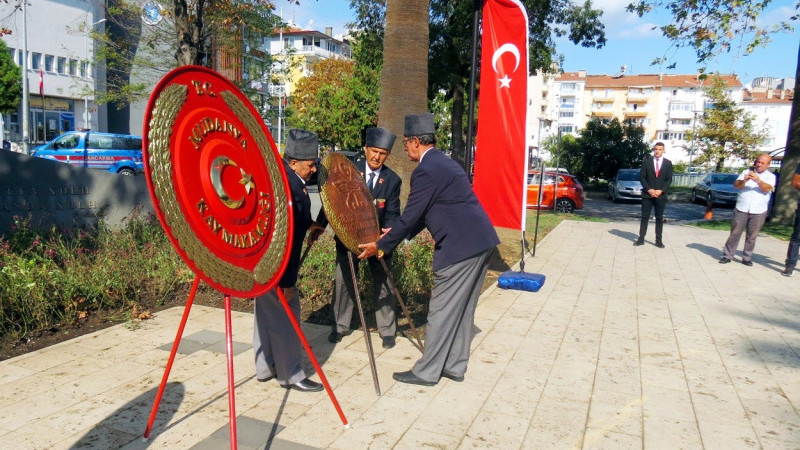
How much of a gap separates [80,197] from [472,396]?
6.46 metres

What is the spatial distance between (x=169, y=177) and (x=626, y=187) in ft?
92.7

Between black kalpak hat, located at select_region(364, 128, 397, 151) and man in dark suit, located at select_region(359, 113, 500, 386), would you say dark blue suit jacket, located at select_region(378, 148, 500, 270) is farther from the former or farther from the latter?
black kalpak hat, located at select_region(364, 128, 397, 151)

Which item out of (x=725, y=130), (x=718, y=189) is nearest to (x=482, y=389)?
(x=718, y=189)

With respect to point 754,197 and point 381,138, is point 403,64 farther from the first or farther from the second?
point 754,197

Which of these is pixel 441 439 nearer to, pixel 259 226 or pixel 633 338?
pixel 259 226

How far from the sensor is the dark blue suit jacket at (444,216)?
14.8 ft

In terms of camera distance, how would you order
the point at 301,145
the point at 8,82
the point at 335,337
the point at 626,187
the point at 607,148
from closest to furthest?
the point at 301,145 < the point at 335,337 < the point at 626,187 < the point at 8,82 < the point at 607,148

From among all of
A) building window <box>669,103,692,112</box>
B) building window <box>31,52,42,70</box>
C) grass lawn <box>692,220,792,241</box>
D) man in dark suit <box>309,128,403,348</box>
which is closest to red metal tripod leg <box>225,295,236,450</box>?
man in dark suit <box>309,128,403,348</box>

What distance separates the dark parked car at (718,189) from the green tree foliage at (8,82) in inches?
1377

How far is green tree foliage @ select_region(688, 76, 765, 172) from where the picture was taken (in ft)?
138

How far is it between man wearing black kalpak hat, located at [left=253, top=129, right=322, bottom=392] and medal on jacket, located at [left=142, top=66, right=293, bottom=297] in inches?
29.3

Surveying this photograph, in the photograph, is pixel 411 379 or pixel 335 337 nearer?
pixel 411 379

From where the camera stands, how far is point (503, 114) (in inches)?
317

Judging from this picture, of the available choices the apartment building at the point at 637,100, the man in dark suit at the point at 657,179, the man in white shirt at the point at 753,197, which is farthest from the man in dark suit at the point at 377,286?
the apartment building at the point at 637,100
